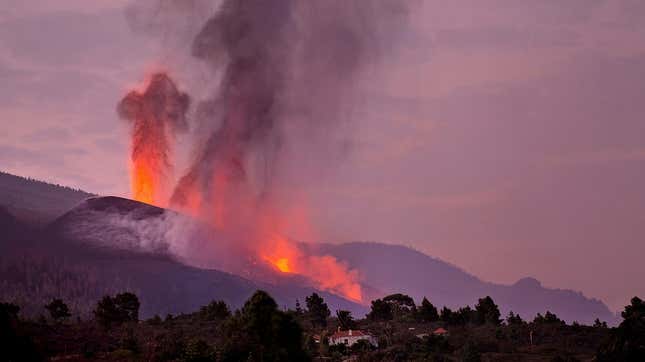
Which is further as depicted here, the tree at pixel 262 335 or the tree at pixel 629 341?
the tree at pixel 629 341

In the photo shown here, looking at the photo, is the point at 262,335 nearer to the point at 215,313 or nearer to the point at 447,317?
the point at 215,313

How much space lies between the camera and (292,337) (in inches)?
3890

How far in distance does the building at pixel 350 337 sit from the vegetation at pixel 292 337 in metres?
2.15

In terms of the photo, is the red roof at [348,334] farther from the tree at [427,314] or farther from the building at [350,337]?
the tree at [427,314]

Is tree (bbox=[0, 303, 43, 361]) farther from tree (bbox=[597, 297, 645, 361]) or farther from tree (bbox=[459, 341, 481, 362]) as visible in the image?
tree (bbox=[597, 297, 645, 361])

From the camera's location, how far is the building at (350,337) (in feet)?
502

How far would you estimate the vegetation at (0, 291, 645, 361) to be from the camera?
95.3 metres

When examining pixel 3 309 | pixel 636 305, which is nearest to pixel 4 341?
pixel 3 309

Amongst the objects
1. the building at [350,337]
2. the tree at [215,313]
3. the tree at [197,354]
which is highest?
the tree at [215,313]

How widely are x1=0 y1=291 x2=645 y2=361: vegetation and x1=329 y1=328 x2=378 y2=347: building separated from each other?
2153mm

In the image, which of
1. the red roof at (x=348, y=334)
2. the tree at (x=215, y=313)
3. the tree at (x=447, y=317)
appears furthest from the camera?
the tree at (x=447, y=317)

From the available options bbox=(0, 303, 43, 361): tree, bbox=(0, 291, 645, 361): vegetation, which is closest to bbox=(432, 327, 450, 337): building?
bbox=(0, 291, 645, 361): vegetation

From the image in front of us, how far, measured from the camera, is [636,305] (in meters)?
108

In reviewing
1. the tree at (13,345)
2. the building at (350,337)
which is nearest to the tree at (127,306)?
the building at (350,337)
